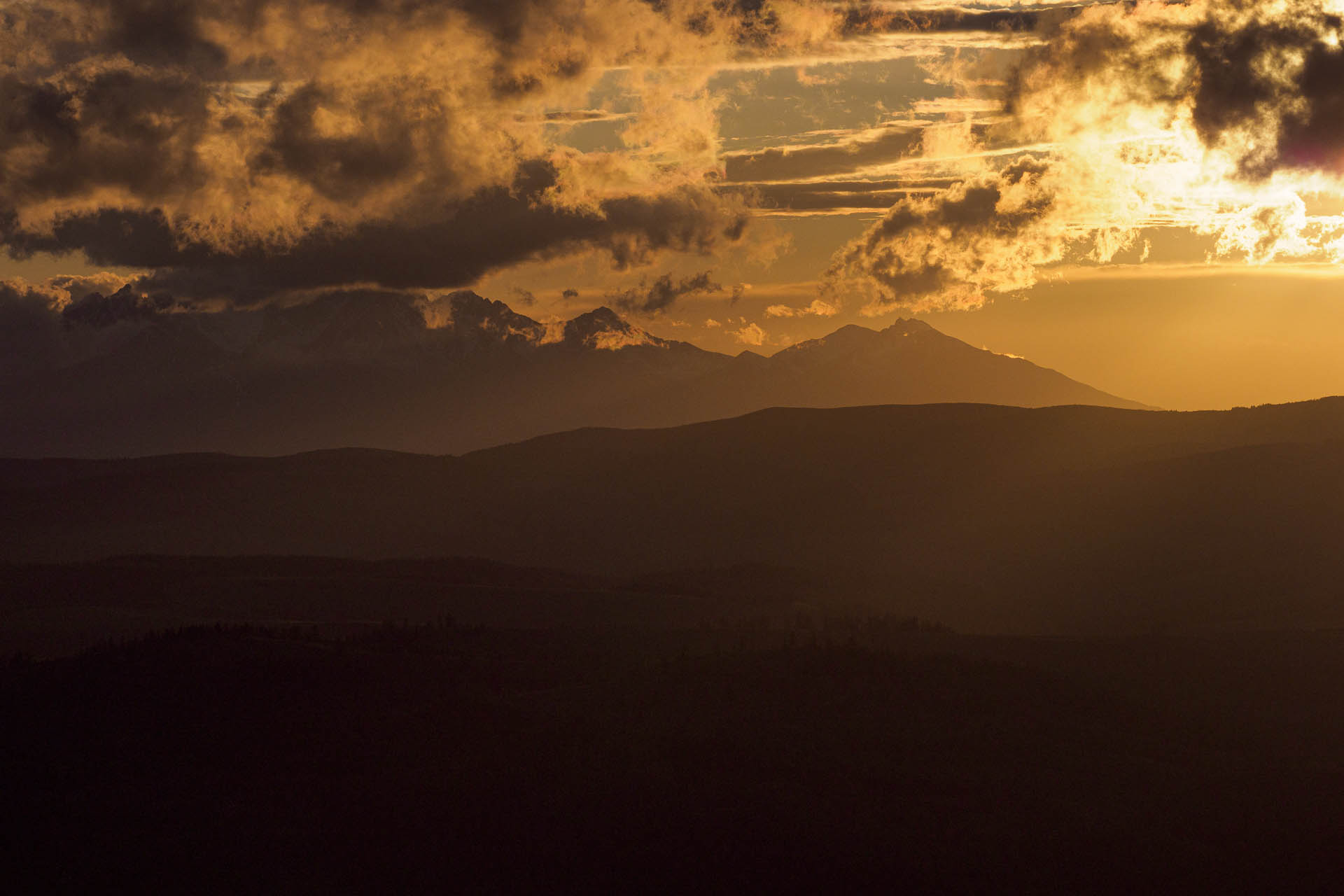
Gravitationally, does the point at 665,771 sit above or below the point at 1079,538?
above

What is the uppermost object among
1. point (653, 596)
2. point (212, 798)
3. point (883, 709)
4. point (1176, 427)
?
point (212, 798)

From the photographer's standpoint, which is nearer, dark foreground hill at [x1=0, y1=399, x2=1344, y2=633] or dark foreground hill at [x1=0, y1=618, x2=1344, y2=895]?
dark foreground hill at [x1=0, y1=618, x2=1344, y2=895]

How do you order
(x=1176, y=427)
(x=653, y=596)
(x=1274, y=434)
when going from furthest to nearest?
1. (x=1176, y=427)
2. (x=1274, y=434)
3. (x=653, y=596)

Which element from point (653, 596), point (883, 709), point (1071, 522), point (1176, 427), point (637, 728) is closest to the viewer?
point (637, 728)

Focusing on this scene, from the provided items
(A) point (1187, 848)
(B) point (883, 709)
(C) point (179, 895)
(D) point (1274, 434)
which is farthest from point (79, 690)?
(D) point (1274, 434)

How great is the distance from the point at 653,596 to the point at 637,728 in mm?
58523

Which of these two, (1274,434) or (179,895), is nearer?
(179,895)

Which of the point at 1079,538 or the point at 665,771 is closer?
the point at 665,771

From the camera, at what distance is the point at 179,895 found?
3491 centimetres

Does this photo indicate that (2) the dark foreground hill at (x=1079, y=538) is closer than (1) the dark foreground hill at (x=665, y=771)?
No

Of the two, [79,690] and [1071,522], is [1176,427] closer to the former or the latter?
[1071,522]

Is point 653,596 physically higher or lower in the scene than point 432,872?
lower

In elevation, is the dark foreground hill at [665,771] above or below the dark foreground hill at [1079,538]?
above

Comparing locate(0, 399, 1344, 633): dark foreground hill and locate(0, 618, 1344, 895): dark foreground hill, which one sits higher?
locate(0, 618, 1344, 895): dark foreground hill
